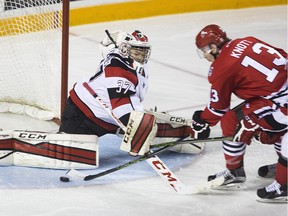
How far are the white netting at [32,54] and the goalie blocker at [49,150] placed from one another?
610 millimetres

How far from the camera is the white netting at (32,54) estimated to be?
4.30m

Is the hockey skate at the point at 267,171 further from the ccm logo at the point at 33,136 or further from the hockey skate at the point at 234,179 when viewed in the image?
the ccm logo at the point at 33,136

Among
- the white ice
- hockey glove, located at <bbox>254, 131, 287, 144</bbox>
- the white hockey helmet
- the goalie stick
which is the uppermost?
the white hockey helmet

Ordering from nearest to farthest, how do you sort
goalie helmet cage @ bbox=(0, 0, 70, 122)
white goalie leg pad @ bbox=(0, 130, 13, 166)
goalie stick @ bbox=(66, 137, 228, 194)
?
goalie stick @ bbox=(66, 137, 228, 194) → white goalie leg pad @ bbox=(0, 130, 13, 166) → goalie helmet cage @ bbox=(0, 0, 70, 122)

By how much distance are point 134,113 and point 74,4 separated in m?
2.76

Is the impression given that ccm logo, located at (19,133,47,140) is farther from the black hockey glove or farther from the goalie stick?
the black hockey glove

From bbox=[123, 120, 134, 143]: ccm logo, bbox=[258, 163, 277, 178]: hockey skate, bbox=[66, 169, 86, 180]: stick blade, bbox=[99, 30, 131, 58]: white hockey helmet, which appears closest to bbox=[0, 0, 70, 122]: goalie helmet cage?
bbox=[99, 30, 131, 58]: white hockey helmet

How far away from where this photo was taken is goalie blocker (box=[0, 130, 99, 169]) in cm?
354

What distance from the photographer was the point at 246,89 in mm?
3186

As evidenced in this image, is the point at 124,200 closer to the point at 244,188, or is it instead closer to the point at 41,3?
the point at 244,188

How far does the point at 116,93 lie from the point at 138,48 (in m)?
0.21

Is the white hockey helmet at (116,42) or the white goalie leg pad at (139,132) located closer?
the white goalie leg pad at (139,132)

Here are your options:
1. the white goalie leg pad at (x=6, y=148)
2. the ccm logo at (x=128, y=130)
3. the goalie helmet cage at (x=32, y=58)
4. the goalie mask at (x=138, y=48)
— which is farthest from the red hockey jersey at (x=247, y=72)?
the goalie helmet cage at (x=32, y=58)

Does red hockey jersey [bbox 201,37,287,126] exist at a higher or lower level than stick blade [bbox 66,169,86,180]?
higher
